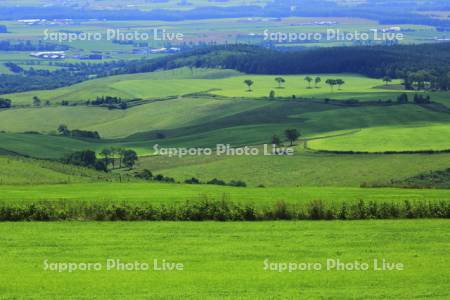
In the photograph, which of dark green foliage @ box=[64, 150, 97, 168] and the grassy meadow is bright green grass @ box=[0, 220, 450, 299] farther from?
dark green foliage @ box=[64, 150, 97, 168]

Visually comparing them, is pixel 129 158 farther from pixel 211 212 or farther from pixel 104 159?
pixel 211 212

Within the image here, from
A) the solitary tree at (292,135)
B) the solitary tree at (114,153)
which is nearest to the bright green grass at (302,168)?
the solitary tree at (114,153)

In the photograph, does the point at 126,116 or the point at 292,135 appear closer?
the point at 292,135

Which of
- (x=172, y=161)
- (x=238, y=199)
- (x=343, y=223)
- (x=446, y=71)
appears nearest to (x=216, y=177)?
(x=172, y=161)

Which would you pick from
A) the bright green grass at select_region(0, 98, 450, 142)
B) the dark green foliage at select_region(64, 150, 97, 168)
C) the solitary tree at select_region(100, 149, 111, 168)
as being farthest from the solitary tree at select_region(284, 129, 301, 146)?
the dark green foliage at select_region(64, 150, 97, 168)

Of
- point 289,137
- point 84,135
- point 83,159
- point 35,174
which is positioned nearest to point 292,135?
point 289,137

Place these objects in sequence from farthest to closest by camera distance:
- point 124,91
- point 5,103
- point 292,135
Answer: point 124,91
point 5,103
point 292,135
